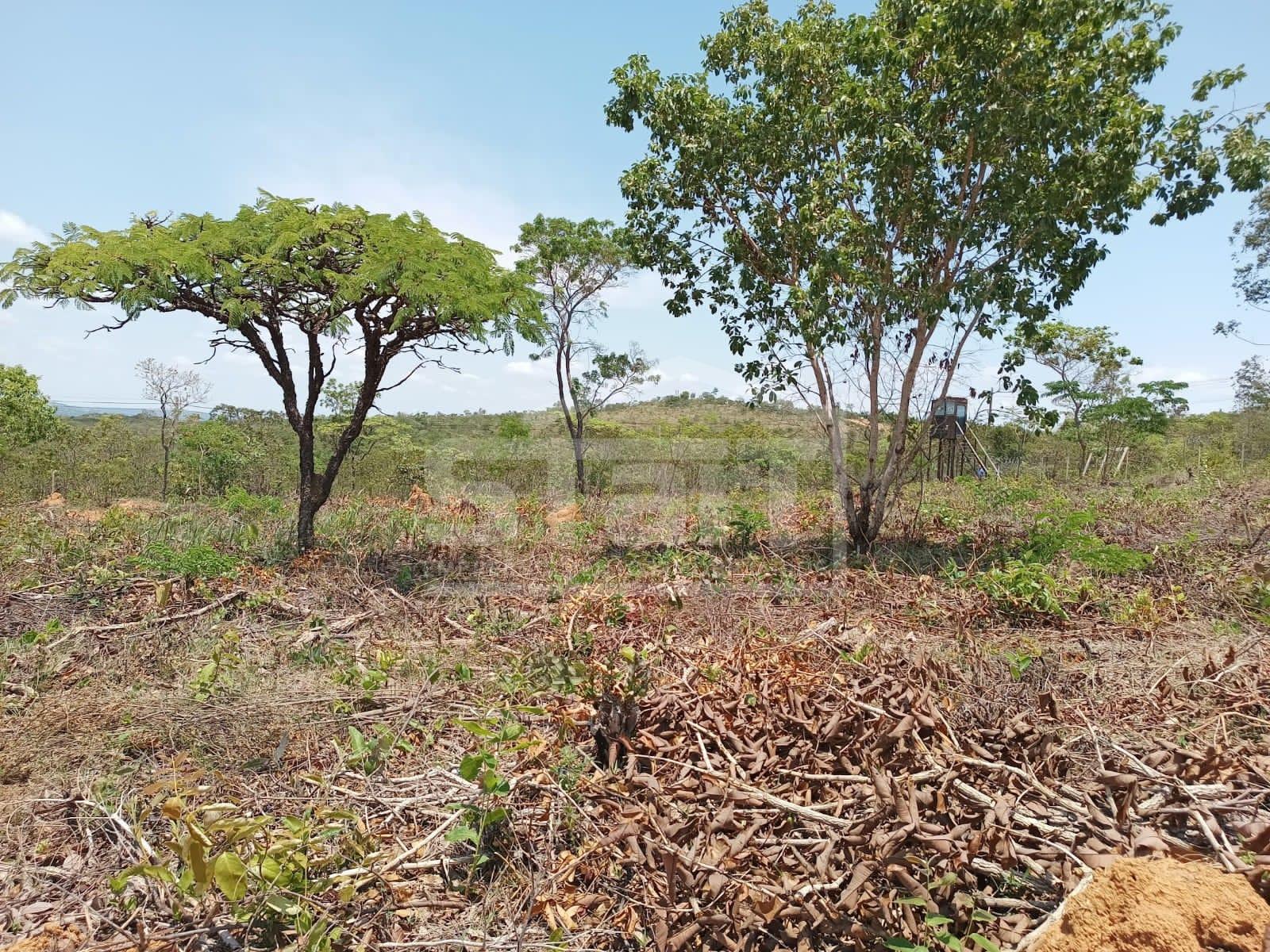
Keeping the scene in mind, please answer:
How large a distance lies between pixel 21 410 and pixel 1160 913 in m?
15.8

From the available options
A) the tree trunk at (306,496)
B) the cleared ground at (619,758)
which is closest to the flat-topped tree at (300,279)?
the tree trunk at (306,496)

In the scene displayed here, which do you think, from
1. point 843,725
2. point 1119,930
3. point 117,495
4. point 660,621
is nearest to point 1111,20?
point 660,621

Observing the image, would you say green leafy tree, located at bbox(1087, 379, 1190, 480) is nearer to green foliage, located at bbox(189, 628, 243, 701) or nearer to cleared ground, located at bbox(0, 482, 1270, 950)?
cleared ground, located at bbox(0, 482, 1270, 950)

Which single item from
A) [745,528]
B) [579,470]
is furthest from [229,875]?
[579,470]

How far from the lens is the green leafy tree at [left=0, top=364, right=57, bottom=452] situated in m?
11.7

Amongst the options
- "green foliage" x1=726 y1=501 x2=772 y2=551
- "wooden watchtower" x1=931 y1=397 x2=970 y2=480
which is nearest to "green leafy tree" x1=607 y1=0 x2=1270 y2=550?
"green foliage" x1=726 y1=501 x2=772 y2=551

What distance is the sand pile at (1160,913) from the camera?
1.39 metres

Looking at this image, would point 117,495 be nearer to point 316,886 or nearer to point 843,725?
point 316,886

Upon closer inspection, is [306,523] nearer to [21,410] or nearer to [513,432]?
Answer: [21,410]

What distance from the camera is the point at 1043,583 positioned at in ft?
15.6

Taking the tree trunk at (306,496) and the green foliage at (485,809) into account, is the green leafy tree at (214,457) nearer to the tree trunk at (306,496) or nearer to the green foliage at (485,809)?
the tree trunk at (306,496)

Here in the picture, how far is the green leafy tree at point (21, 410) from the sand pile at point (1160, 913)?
14748 mm

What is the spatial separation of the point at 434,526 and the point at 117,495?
6649 millimetres

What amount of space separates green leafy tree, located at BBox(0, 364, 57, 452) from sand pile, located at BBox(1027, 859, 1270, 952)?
1475 centimetres
